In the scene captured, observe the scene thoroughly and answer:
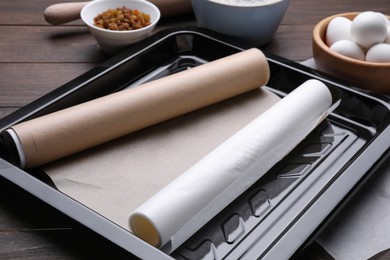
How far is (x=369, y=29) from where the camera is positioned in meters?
0.90

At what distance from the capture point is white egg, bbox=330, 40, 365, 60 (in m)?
0.91

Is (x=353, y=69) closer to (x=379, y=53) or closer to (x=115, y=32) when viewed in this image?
(x=379, y=53)

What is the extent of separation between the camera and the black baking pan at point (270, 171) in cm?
61

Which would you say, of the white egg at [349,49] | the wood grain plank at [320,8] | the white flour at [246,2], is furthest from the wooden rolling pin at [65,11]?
the white egg at [349,49]

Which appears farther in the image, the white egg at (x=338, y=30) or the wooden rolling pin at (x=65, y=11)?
the wooden rolling pin at (x=65, y=11)

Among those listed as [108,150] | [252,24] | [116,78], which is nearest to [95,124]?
[108,150]

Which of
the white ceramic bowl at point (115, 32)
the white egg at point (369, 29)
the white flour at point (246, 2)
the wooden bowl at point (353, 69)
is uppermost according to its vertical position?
the white ceramic bowl at point (115, 32)

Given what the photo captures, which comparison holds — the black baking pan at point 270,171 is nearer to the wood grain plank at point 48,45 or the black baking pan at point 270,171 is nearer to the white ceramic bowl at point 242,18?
the white ceramic bowl at point 242,18

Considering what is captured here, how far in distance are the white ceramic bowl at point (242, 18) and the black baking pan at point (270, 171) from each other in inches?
2.0

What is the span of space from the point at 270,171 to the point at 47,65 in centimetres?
48

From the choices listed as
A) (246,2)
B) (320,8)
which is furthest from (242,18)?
(320,8)

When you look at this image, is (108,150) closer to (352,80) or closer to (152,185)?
(152,185)

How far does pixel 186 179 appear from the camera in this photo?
0.64 meters

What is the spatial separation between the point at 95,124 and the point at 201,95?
17 cm
